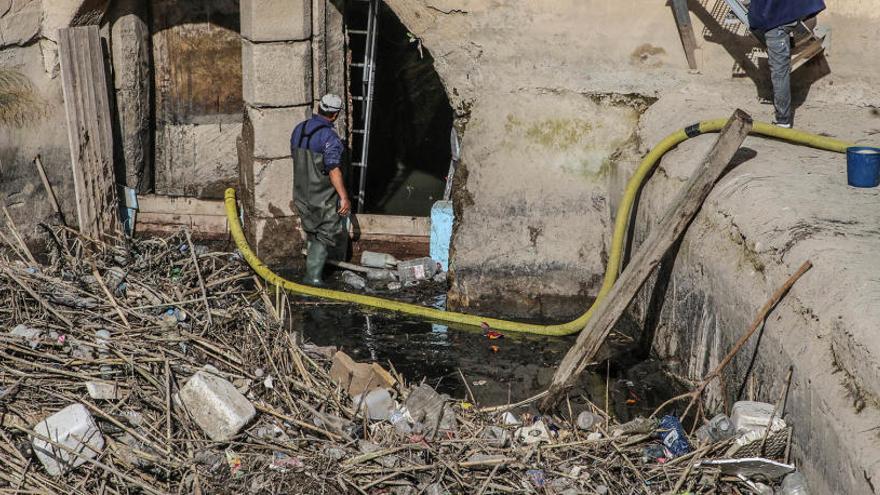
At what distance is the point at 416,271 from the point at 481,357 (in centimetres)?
190

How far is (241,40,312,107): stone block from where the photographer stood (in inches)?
414

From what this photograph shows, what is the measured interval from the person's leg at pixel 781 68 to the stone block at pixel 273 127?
4574 mm

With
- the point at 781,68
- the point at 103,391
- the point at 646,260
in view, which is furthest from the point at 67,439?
the point at 781,68

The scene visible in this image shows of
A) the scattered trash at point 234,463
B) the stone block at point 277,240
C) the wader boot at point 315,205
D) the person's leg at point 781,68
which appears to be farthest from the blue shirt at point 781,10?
the scattered trash at point 234,463

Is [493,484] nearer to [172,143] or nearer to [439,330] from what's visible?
[439,330]

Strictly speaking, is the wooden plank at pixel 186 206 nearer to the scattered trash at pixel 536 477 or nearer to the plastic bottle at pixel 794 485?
the scattered trash at pixel 536 477

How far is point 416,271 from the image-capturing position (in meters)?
10.6

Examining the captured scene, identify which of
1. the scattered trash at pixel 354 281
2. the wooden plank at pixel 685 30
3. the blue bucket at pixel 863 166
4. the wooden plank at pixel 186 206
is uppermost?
the wooden plank at pixel 685 30

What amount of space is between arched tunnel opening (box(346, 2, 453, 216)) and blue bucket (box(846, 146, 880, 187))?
6.35m

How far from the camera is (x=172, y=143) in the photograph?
11984mm

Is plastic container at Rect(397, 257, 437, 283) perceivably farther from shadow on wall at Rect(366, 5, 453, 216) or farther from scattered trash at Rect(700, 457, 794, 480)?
scattered trash at Rect(700, 457, 794, 480)

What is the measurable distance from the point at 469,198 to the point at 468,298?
37.7 inches

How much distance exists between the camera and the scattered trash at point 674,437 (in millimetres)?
6625

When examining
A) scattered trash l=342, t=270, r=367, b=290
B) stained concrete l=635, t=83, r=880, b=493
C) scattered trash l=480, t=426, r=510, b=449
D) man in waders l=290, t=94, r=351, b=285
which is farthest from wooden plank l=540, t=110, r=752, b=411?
man in waders l=290, t=94, r=351, b=285
